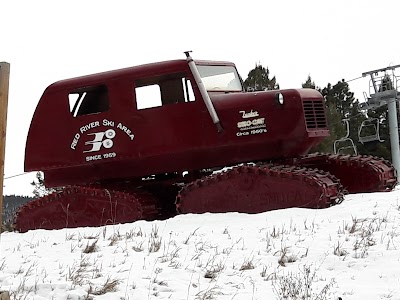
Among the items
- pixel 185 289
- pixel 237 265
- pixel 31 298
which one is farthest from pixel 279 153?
pixel 31 298

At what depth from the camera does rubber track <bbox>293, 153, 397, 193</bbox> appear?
33.7 feet

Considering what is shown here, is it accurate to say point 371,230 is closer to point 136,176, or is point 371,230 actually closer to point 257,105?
point 257,105

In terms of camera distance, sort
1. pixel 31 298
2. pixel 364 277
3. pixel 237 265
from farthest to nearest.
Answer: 1. pixel 237 265
2. pixel 364 277
3. pixel 31 298

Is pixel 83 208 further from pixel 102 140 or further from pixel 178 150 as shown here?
pixel 178 150

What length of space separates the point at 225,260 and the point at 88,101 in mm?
6304

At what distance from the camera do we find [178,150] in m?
10.2

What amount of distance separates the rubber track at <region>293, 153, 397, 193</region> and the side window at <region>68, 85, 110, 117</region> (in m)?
3.85

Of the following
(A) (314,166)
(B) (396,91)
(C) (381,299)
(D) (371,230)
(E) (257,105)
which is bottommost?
(C) (381,299)

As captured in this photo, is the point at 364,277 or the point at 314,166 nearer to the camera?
the point at 364,277

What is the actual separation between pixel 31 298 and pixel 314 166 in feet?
23.4

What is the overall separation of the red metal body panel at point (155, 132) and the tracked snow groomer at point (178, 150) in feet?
0.06

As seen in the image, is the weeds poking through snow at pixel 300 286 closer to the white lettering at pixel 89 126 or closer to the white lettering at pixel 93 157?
the white lettering at pixel 93 157

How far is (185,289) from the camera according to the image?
16.0 ft

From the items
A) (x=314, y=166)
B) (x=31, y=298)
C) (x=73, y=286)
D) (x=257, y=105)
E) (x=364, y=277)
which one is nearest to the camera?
(x=31, y=298)
